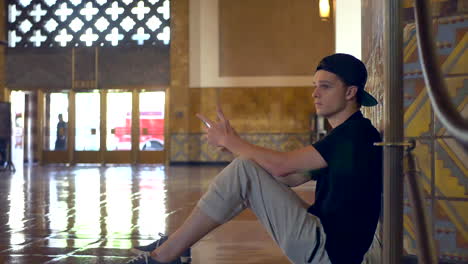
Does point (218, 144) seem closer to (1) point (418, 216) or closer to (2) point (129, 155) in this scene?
(1) point (418, 216)

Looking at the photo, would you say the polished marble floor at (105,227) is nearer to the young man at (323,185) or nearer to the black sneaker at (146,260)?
the black sneaker at (146,260)

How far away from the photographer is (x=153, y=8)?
44.3 feet

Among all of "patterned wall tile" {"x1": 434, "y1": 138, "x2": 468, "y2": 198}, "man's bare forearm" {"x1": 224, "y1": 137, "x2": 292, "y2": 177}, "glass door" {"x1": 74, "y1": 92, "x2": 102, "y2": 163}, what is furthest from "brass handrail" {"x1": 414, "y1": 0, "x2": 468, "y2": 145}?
"glass door" {"x1": 74, "y1": 92, "x2": 102, "y2": 163}

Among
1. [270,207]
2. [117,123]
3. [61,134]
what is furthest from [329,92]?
[61,134]

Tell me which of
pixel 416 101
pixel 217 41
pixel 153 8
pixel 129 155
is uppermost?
pixel 153 8

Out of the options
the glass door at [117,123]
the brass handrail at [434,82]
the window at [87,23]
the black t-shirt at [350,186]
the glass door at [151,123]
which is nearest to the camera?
the brass handrail at [434,82]

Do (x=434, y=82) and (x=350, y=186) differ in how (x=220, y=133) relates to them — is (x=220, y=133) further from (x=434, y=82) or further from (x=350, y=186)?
(x=434, y=82)

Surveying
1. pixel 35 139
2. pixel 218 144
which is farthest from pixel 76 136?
pixel 218 144

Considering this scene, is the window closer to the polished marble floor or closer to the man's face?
the polished marble floor

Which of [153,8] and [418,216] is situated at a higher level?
[153,8]

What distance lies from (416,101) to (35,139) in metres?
13.7

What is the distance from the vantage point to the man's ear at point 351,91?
1868 millimetres

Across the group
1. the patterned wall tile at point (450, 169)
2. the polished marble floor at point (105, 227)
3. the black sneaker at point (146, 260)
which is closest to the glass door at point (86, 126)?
the polished marble floor at point (105, 227)

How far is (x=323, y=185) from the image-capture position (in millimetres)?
1855
